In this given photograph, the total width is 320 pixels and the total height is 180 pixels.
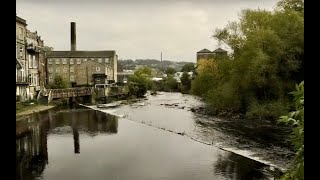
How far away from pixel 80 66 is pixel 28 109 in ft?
142

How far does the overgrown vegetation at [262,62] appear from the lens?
35094 mm

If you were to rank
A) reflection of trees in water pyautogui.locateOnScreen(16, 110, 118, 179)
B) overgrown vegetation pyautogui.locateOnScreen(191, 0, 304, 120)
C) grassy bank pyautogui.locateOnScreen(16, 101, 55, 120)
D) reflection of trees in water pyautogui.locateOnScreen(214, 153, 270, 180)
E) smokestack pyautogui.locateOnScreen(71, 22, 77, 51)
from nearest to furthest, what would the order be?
1. reflection of trees in water pyautogui.locateOnScreen(214, 153, 270, 180)
2. reflection of trees in water pyautogui.locateOnScreen(16, 110, 118, 179)
3. overgrown vegetation pyautogui.locateOnScreen(191, 0, 304, 120)
4. grassy bank pyautogui.locateOnScreen(16, 101, 55, 120)
5. smokestack pyautogui.locateOnScreen(71, 22, 77, 51)

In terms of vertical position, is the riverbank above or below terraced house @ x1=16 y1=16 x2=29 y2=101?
below

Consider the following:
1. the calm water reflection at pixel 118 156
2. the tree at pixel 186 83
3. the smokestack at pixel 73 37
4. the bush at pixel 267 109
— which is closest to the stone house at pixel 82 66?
the smokestack at pixel 73 37

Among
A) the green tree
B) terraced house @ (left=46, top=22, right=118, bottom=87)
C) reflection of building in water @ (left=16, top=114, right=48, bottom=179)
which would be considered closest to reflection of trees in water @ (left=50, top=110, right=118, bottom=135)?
reflection of building in water @ (left=16, top=114, right=48, bottom=179)

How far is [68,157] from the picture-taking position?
21.1 m

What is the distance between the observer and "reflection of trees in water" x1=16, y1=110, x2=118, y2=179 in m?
18.7

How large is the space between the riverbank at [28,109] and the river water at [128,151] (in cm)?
323

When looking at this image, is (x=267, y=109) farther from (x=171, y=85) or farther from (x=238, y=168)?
(x=171, y=85)

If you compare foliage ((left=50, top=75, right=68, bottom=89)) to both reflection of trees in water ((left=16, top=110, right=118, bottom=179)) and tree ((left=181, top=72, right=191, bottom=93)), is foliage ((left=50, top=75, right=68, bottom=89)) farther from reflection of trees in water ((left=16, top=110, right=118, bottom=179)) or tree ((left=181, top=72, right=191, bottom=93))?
tree ((left=181, top=72, right=191, bottom=93))

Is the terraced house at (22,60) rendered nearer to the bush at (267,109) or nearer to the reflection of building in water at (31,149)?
the reflection of building in water at (31,149)

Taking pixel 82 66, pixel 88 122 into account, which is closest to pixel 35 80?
pixel 88 122
